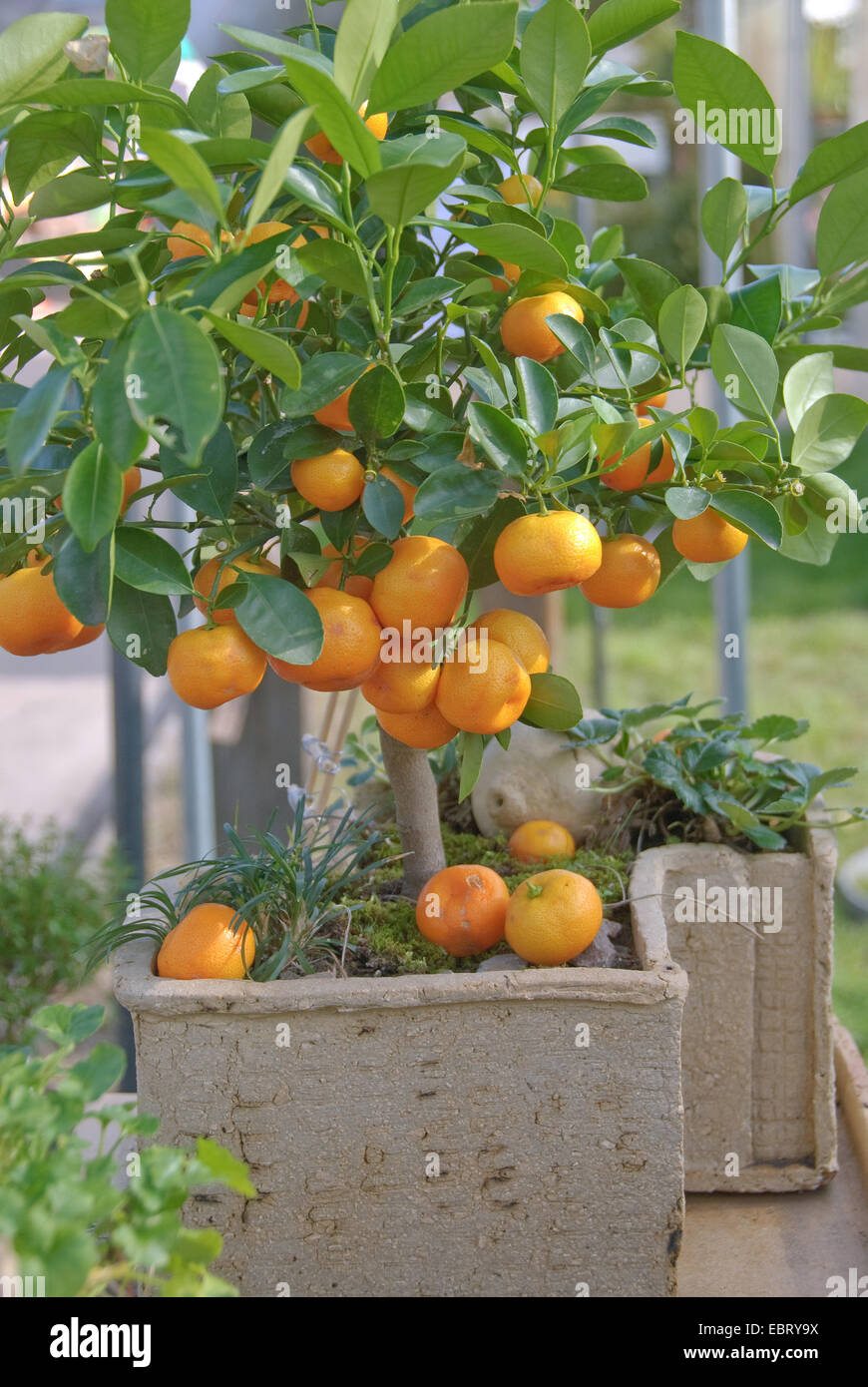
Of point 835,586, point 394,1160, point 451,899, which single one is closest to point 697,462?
A: point 451,899

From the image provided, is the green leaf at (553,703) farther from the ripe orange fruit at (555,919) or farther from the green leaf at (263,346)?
the green leaf at (263,346)

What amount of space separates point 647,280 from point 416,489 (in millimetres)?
160

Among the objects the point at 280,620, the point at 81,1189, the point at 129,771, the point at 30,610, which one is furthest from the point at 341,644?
the point at 129,771

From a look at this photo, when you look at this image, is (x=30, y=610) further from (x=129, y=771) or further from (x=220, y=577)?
(x=129, y=771)

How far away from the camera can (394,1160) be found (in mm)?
613

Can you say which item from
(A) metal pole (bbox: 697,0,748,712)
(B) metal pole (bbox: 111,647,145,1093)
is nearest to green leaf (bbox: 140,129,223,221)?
(A) metal pole (bbox: 697,0,748,712)

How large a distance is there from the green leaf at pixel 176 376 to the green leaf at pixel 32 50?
189mm

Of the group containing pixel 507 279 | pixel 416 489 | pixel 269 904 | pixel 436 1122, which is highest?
pixel 507 279

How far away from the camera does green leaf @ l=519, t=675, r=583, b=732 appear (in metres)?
0.63

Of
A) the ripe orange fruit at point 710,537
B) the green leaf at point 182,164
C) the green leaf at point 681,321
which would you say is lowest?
the ripe orange fruit at point 710,537

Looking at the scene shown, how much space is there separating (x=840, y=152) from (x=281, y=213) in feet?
0.85

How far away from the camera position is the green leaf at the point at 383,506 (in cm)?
54

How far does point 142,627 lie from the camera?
569mm

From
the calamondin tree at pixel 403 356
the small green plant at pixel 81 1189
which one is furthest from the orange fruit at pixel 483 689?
the small green plant at pixel 81 1189
